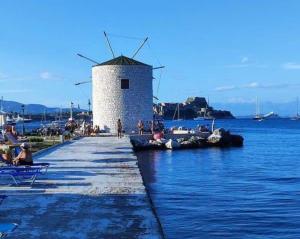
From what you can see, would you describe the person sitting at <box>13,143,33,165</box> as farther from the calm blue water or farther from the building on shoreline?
the building on shoreline

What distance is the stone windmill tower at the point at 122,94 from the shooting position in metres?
45.4

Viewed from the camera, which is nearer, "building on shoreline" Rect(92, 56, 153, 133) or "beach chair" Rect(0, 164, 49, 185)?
"beach chair" Rect(0, 164, 49, 185)

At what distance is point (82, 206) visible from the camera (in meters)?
11.6

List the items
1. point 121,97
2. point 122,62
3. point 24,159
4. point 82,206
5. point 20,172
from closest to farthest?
point 82,206 → point 20,172 → point 24,159 → point 121,97 → point 122,62

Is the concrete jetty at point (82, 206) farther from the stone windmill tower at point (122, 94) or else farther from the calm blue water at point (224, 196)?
the stone windmill tower at point (122, 94)

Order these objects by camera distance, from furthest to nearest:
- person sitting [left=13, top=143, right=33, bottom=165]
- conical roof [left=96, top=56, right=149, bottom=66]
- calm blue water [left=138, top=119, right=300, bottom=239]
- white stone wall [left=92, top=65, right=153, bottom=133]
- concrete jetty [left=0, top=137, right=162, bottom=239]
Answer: conical roof [left=96, top=56, right=149, bottom=66]
white stone wall [left=92, top=65, right=153, bottom=133]
person sitting [left=13, top=143, right=33, bottom=165]
calm blue water [left=138, top=119, right=300, bottom=239]
concrete jetty [left=0, top=137, right=162, bottom=239]

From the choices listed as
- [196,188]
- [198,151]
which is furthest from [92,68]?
[196,188]

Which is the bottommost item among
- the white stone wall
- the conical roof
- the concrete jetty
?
the concrete jetty

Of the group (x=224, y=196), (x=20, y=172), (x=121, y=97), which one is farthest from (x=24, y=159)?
(x=121, y=97)

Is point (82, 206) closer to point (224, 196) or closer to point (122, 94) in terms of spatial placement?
point (224, 196)

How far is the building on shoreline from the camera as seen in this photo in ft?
149

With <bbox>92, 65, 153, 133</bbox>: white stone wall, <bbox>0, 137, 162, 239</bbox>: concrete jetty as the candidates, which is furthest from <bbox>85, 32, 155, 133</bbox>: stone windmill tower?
<bbox>0, 137, 162, 239</bbox>: concrete jetty

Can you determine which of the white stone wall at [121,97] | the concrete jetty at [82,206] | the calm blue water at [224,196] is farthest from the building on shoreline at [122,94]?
the concrete jetty at [82,206]

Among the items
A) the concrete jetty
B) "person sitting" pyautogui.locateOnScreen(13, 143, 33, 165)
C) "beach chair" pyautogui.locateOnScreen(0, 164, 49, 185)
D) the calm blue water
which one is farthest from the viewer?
"person sitting" pyautogui.locateOnScreen(13, 143, 33, 165)
